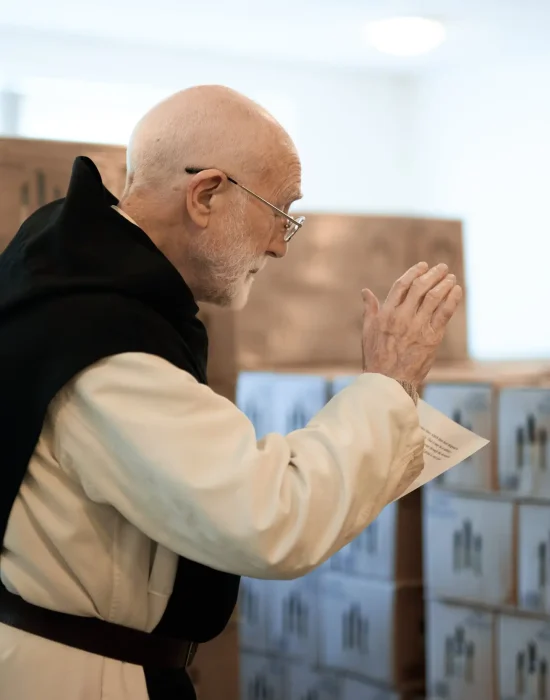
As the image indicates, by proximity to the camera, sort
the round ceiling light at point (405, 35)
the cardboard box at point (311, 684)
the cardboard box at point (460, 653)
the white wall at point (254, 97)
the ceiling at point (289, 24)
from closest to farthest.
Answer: the cardboard box at point (460, 653), the cardboard box at point (311, 684), the ceiling at point (289, 24), the round ceiling light at point (405, 35), the white wall at point (254, 97)

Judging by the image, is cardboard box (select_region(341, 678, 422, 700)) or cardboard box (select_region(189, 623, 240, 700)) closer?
cardboard box (select_region(189, 623, 240, 700))

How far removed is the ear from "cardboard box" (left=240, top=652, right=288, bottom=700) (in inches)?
72.2

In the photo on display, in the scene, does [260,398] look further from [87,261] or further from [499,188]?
[499,188]

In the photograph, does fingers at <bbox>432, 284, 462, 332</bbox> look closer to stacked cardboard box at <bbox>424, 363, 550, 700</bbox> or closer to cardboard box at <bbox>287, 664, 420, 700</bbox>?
stacked cardboard box at <bbox>424, 363, 550, 700</bbox>

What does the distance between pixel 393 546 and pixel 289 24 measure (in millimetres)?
2152

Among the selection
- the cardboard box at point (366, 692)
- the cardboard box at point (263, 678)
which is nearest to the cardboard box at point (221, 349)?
the cardboard box at point (366, 692)

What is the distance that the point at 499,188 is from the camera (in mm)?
3963

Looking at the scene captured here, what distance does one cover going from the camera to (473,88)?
161 inches

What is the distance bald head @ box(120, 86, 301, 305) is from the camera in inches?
42.8

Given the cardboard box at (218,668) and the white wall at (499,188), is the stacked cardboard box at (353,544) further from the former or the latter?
the white wall at (499,188)

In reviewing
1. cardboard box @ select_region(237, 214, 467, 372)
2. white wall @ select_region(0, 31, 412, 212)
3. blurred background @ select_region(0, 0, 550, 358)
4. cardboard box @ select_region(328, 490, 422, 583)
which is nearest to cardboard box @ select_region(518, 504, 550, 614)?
cardboard box @ select_region(328, 490, 422, 583)

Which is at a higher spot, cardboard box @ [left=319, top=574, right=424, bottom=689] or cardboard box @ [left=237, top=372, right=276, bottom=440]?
cardboard box @ [left=237, top=372, right=276, bottom=440]

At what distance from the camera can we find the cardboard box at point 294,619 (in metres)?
2.55

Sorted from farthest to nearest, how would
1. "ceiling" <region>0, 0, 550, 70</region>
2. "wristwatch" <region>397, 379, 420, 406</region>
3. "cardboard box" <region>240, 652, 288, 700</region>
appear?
"ceiling" <region>0, 0, 550, 70</region> → "cardboard box" <region>240, 652, 288, 700</region> → "wristwatch" <region>397, 379, 420, 406</region>
